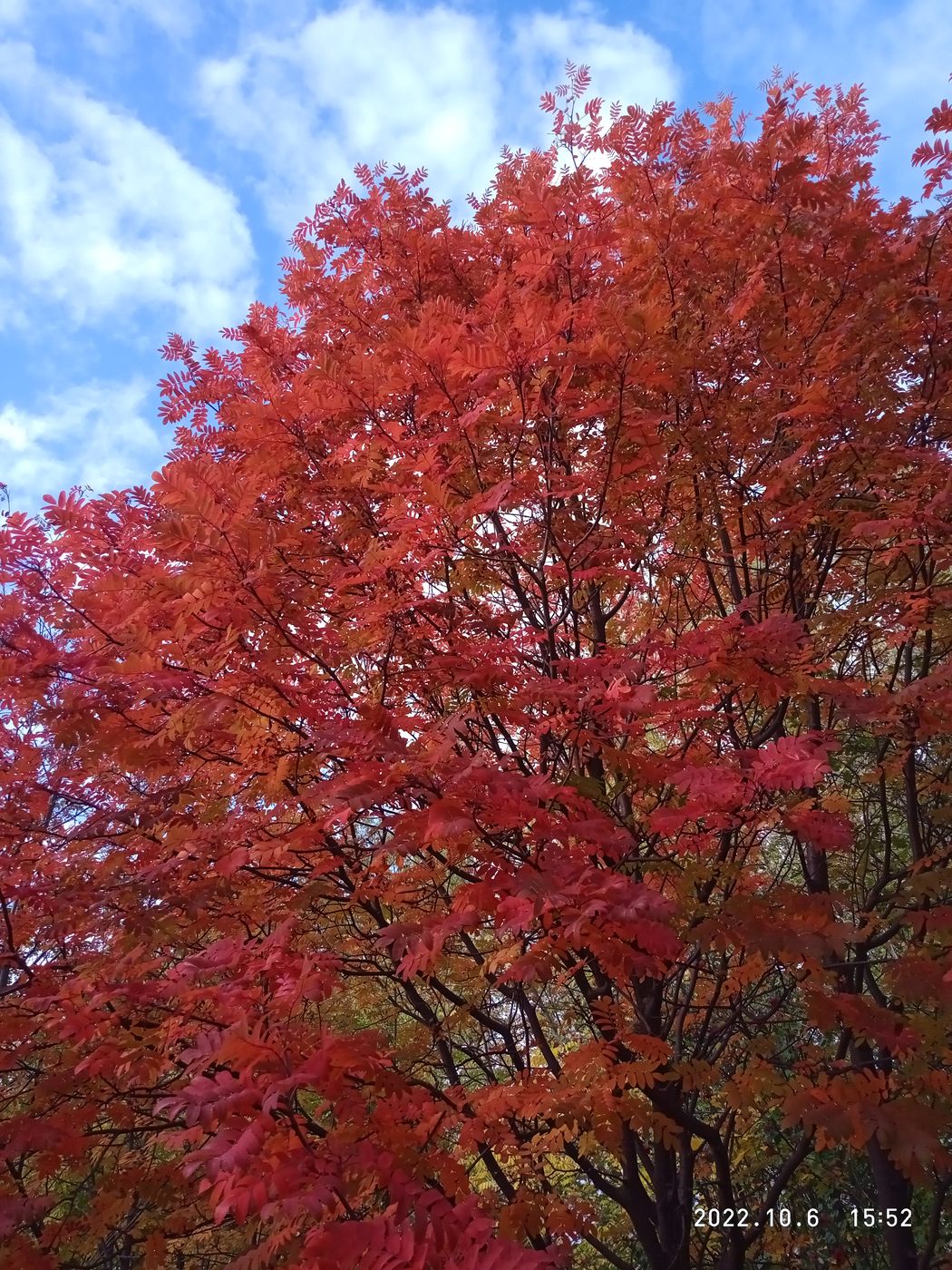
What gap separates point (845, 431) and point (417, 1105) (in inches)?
151

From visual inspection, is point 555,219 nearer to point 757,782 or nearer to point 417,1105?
point 757,782

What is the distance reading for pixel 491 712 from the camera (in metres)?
3.60

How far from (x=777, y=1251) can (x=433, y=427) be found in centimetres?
826

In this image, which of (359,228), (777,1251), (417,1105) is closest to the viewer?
(417,1105)

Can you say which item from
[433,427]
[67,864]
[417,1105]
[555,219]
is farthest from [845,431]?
[67,864]

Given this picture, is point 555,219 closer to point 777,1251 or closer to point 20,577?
point 20,577

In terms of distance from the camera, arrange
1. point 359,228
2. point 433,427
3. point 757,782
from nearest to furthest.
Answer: point 757,782
point 433,427
point 359,228

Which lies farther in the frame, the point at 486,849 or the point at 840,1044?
the point at 840,1044

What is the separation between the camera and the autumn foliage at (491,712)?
8.82 feet

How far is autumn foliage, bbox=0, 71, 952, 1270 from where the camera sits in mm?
2688

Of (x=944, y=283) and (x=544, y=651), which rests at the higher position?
(x=944, y=283)

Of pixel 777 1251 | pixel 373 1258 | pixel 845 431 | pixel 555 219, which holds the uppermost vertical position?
pixel 555 219

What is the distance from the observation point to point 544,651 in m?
4.08

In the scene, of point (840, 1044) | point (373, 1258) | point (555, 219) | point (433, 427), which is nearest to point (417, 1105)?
point (373, 1258)
